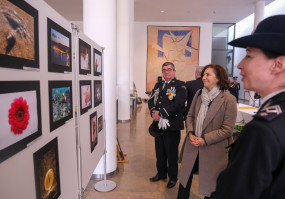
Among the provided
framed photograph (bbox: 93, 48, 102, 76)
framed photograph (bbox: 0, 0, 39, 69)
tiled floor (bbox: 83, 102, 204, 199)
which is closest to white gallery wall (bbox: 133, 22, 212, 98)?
tiled floor (bbox: 83, 102, 204, 199)

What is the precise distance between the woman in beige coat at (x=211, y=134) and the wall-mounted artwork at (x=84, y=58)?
1132mm

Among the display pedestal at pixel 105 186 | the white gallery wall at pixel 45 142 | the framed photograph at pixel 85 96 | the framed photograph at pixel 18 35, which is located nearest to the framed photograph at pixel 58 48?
the white gallery wall at pixel 45 142

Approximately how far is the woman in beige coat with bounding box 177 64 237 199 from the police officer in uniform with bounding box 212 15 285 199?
114cm

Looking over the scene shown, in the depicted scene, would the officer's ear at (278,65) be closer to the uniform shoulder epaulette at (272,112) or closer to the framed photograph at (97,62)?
the uniform shoulder epaulette at (272,112)

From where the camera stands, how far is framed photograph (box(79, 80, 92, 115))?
175cm

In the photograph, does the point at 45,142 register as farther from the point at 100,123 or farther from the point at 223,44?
the point at 223,44

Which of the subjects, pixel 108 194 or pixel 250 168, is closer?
pixel 250 168

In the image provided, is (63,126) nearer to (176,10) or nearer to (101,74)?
(101,74)

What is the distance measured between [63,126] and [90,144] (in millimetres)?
750

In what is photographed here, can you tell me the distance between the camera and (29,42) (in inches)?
37.5

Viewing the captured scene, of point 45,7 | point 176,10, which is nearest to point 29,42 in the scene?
point 45,7

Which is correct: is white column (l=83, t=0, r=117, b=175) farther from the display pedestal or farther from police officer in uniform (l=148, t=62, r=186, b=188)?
police officer in uniform (l=148, t=62, r=186, b=188)

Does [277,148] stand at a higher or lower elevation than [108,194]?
higher

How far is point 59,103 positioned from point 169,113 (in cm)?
168
